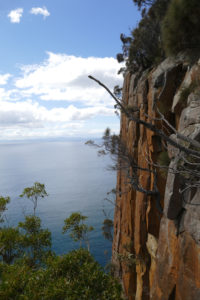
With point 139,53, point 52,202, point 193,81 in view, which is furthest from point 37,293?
point 52,202

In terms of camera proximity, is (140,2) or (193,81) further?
(140,2)

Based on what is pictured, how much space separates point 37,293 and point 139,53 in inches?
668

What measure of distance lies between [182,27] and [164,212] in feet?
30.8

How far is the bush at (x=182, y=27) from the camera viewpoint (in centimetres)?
973

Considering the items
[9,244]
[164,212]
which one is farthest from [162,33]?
[9,244]

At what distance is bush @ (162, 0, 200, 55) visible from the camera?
31.9ft

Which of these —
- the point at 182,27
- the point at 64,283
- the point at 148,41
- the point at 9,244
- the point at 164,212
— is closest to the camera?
the point at 64,283

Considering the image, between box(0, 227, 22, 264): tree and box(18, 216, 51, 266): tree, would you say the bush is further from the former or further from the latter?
box(18, 216, 51, 266): tree

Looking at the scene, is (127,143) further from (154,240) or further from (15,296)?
(15,296)

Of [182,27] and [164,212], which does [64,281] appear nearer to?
[164,212]

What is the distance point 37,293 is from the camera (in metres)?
6.73

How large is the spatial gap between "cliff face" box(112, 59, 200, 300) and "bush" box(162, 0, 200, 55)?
2.86 ft

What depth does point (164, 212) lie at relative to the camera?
8680mm

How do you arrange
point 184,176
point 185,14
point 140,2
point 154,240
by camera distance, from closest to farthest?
point 184,176
point 185,14
point 154,240
point 140,2
